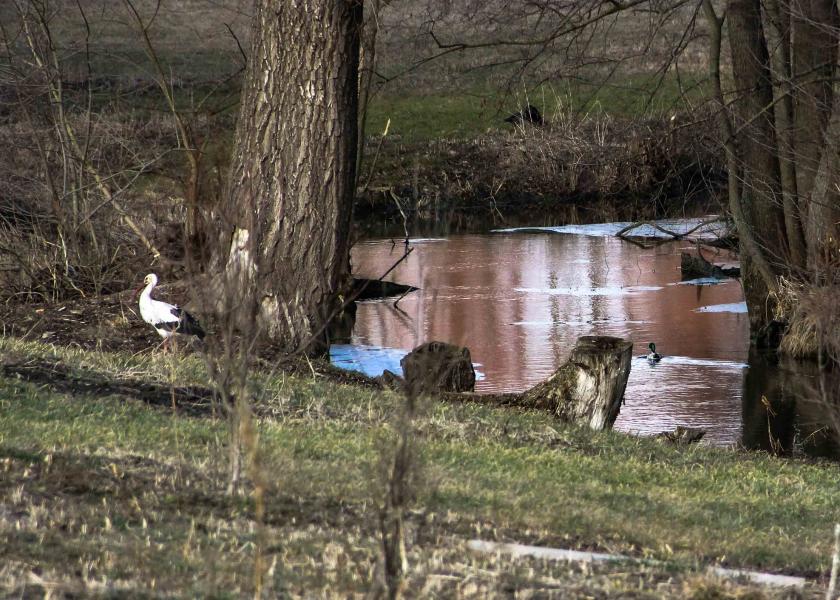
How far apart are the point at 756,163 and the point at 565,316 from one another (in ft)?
11.0

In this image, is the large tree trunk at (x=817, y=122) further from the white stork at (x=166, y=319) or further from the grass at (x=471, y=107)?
the grass at (x=471, y=107)

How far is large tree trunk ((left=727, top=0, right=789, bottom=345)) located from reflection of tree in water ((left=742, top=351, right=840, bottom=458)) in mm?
1471

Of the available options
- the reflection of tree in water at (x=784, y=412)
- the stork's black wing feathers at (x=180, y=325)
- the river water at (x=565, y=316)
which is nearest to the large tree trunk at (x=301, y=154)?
the stork's black wing feathers at (x=180, y=325)

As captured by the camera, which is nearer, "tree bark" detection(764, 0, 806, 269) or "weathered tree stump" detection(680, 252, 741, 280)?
"tree bark" detection(764, 0, 806, 269)

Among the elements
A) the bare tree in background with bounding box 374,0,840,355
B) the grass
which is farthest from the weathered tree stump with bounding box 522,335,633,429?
the grass

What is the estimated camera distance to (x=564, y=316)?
58.2 ft

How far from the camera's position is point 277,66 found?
37.6 feet

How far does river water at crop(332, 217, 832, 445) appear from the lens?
13.5 metres

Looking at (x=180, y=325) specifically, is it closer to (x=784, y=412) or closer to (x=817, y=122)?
(x=784, y=412)

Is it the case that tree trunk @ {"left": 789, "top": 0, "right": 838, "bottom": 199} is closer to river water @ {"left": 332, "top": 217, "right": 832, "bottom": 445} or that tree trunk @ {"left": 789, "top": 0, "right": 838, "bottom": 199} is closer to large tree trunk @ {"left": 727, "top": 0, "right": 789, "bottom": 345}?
large tree trunk @ {"left": 727, "top": 0, "right": 789, "bottom": 345}

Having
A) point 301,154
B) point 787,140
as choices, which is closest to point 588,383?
point 301,154

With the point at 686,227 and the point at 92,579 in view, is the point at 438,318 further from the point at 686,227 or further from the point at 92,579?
the point at 92,579

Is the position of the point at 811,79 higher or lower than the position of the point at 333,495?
higher

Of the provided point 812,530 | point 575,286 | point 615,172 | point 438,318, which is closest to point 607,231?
point 615,172
